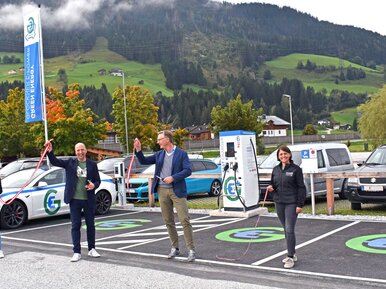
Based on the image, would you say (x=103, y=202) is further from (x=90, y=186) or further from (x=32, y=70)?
(x=32, y=70)

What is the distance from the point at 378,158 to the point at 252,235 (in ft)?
16.4

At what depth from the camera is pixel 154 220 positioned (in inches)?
504

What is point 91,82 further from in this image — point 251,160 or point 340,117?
point 251,160

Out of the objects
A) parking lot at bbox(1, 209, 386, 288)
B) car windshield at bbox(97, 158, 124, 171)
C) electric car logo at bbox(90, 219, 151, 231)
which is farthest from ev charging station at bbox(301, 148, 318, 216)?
car windshield at bbox(97, 158, 124, 171)

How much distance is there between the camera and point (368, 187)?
12.1m

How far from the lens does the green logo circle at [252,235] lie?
374 inches

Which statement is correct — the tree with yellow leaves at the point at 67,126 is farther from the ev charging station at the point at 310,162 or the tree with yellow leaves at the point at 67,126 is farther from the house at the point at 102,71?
the house at the point at 102,71

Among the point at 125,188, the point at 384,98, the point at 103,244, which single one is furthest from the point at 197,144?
the point at 103,244

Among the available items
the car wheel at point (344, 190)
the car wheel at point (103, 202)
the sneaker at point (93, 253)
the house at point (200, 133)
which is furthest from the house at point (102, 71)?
the sneaker at point (93, 253)

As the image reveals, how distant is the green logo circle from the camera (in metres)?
9.50

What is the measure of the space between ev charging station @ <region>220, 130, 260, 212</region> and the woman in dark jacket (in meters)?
4.88

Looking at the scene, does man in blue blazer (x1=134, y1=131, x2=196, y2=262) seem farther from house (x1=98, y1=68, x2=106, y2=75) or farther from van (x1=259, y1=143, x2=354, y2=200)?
house (x1=98, y1=68, x2=106, y2=75)

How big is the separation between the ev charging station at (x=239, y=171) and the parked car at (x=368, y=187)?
7.79ft

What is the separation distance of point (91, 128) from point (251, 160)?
37.0m
